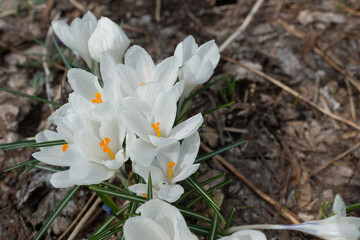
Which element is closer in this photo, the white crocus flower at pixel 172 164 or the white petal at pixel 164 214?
the white petal at pixel 164 214

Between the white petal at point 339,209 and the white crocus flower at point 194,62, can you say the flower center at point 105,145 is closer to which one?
the white crocus flower at point 194,62

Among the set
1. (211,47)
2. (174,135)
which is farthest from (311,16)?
(174,135)

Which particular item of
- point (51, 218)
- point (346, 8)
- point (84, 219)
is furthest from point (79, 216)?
point (346, 8)

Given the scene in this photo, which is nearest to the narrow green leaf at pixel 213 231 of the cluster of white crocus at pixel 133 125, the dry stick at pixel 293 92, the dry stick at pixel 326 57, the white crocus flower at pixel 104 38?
the cluster of white crocus at pixel 133 125

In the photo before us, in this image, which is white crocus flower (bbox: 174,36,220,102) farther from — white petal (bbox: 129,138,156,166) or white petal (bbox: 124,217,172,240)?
white petal (bbox: 124,217,172,240)

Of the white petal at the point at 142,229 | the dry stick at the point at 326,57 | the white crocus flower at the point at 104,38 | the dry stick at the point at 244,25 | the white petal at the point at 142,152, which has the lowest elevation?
the dry stick at the point at 326,57
